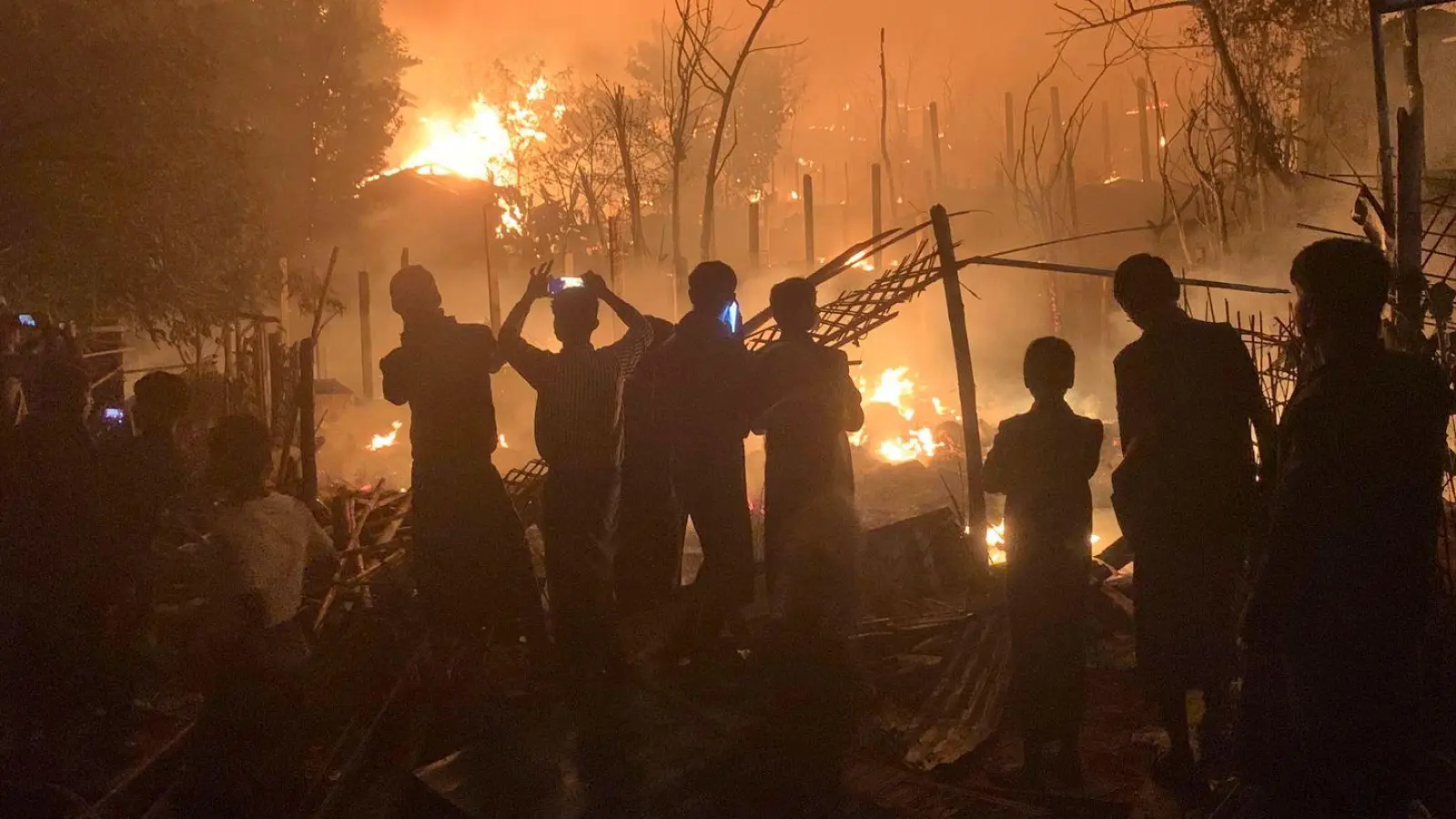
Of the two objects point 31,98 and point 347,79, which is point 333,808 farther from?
point 347,79

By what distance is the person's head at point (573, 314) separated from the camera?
5336 millimetres

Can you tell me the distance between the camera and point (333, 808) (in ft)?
14.4

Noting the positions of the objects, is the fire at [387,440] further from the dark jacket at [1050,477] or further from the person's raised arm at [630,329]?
the dark jacket at [1050,477]

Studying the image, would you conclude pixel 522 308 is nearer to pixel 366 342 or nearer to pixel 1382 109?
pixel 1382 109

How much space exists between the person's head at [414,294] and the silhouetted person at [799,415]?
180cm

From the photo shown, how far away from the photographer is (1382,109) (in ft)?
21.5

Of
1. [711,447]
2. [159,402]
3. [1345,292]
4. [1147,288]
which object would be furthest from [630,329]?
[1345,292]

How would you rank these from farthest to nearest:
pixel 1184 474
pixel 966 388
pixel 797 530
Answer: pixel 966 388
pixel 797 530
pixel 1184 474

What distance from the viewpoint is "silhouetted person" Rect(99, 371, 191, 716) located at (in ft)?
16.5

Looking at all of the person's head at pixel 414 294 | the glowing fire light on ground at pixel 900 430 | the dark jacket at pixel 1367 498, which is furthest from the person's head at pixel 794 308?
the glowing fire light on ground at pixel 900 430

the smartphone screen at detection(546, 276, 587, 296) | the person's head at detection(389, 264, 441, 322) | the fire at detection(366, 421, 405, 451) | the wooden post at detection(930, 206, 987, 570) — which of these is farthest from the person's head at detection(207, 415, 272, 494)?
the fire at detection(366, 421, 405, 451)

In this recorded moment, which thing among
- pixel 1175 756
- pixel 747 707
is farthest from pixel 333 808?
pixel 1175 756

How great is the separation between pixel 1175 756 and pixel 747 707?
2056 millimetres

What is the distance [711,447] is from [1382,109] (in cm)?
518
